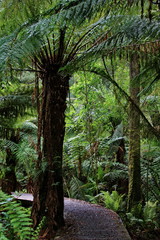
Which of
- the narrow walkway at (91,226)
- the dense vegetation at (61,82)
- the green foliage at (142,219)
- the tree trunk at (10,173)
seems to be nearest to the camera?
the dense vegetation at (61,82)

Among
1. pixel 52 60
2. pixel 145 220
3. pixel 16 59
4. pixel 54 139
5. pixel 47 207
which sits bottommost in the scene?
pixel 145 220

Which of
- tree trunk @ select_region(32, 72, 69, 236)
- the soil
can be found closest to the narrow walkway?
the soil

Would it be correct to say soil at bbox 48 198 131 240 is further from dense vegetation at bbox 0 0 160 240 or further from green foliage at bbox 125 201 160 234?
green foliage at bbox 125 201 160 234

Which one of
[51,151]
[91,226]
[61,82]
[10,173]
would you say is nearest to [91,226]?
[91,226]

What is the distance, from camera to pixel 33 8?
8.36 ft

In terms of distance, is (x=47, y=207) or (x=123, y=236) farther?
(x=123, y=236)

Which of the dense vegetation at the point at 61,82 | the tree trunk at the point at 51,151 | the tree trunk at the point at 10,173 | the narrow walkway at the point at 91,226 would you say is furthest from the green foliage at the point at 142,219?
the tree trunk at the point at 10,173

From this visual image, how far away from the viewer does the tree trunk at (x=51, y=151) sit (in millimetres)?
2904

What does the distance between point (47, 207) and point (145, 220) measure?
7.00ft

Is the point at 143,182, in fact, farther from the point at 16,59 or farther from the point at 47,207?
the point at 16,59

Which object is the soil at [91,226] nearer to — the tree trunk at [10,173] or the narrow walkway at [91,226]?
the narrow walkway at [91,226]

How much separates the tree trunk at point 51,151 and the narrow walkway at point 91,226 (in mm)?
189

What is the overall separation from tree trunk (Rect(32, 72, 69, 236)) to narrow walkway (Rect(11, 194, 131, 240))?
0.62 feet

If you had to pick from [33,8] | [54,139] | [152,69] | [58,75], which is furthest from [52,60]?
[152,69]
